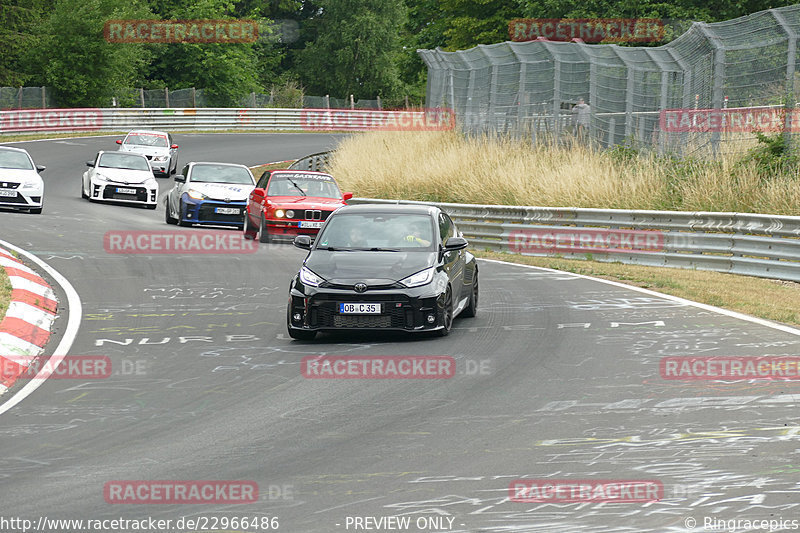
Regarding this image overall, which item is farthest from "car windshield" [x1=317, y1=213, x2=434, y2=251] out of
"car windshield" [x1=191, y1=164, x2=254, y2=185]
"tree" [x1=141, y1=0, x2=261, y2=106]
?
"tree" [x1=141, y1=0, x2=261, y2=106]

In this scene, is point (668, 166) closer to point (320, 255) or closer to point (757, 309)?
point (757, 309)

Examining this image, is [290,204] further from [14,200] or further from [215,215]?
[14,200]

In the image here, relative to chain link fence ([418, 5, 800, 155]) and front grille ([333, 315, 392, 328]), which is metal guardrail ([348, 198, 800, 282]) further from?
front grille ([333, 315, 392, 328])

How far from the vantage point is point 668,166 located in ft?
75.5

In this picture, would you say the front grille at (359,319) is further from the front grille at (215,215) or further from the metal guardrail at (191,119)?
the metal guardrail at (191,119)

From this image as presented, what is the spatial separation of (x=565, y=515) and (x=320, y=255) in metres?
6.76

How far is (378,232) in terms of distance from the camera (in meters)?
13.0

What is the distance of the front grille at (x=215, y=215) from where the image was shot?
25594mm

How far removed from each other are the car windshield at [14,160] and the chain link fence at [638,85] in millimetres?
10999

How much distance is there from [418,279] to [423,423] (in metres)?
3.69

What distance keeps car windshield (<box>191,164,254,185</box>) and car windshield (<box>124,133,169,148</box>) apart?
15.1 metres

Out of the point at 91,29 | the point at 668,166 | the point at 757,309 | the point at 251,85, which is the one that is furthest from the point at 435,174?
the point at 251,85

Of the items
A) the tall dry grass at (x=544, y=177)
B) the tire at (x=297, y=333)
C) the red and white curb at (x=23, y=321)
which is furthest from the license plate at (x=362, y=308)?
the tall dry grass at (x=544, y=177)

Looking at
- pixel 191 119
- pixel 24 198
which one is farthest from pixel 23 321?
pixel 191 119
